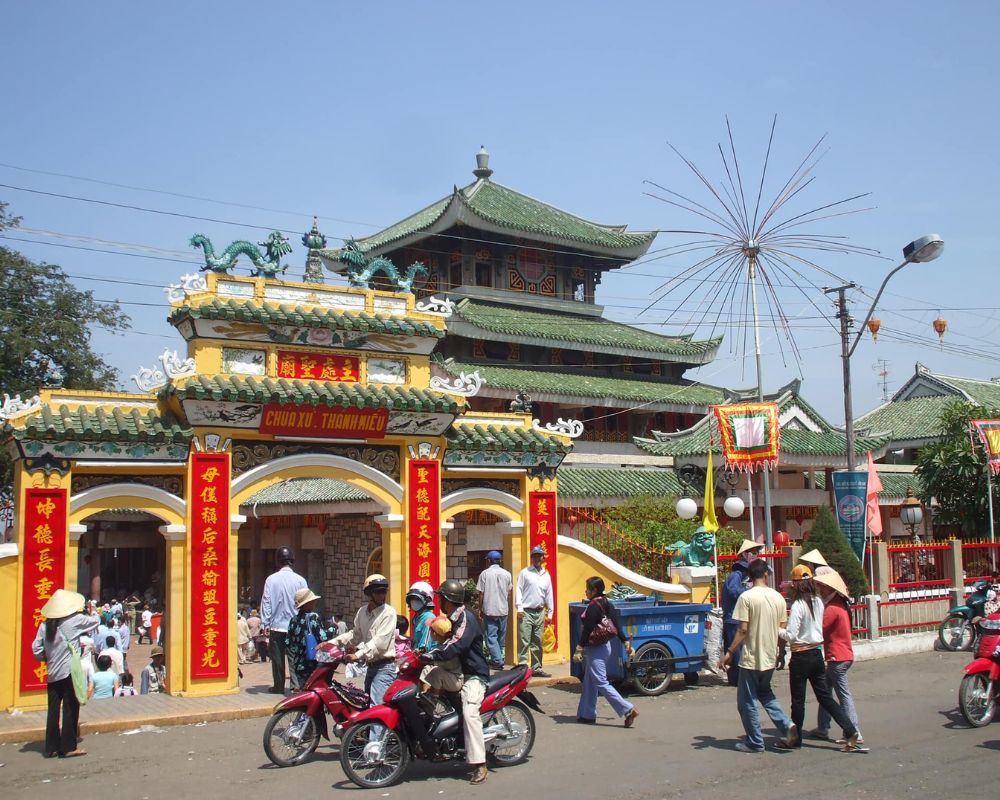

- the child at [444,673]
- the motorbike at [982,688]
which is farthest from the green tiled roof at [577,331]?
the child at [444,673]

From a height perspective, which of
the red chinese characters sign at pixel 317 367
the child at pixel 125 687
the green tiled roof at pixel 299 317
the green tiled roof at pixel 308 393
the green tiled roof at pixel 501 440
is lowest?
the child at pixel 125 687

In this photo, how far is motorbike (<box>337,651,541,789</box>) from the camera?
8.28m

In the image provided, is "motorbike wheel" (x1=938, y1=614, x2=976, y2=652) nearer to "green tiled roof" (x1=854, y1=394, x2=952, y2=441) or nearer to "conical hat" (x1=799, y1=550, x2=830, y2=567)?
"conical hat" (x1=799, y1=550, x2=830, y2=567)

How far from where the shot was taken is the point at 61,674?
9.69 metres

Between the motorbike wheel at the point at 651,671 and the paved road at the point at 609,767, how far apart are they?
40.1 inches

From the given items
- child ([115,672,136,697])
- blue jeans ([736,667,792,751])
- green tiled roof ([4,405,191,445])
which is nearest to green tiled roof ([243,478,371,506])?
child ([115,672,136,697])

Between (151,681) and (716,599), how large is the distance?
8281mm

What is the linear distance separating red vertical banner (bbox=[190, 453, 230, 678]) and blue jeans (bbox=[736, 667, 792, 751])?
22.7 ft

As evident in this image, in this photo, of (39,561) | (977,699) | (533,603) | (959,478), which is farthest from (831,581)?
(959,478)

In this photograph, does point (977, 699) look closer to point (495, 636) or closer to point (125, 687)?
point (495, 636)

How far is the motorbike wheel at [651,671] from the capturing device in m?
12.4

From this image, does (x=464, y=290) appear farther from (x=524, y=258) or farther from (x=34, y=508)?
(x=34, y=508)

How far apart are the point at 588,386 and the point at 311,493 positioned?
9050 millimetres

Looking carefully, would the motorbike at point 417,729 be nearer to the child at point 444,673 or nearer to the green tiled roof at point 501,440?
the child at point 444,673
